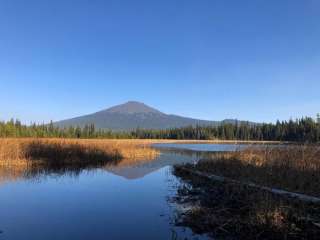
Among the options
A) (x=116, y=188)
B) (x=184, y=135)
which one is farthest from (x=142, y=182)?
(x=184, y=135)

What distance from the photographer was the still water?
26.4 feet

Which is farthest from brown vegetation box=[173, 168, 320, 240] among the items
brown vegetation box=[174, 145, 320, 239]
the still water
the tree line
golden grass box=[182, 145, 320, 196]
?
the tree line

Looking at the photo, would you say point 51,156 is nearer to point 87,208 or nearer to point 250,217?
point 87,208

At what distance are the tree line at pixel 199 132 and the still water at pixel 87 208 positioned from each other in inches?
2206

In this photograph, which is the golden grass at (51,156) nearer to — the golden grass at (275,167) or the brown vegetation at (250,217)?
Result: the golden grass at (275,167)

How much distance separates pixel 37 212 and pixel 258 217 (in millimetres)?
6622

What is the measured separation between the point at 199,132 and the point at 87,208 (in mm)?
113612

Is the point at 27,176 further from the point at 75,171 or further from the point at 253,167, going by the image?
the point at 253,167

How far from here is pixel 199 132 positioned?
12288 cm

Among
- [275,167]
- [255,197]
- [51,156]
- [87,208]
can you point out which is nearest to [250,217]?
[255,197]

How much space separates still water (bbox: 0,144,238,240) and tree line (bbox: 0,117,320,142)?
5603 cm

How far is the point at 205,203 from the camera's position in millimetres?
10789

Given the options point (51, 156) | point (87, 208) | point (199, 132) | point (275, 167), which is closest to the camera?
point (87, 208)

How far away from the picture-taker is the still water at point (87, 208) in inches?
316
